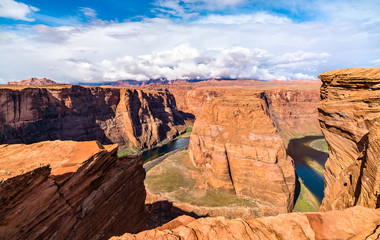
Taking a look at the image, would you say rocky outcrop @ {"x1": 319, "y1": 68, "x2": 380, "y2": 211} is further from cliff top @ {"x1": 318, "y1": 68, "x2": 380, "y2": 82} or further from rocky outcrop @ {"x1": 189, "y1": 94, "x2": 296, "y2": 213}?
rocky outcrop @ {"x1": 189, "y1": 94, "x2": 296, "y2": 213}

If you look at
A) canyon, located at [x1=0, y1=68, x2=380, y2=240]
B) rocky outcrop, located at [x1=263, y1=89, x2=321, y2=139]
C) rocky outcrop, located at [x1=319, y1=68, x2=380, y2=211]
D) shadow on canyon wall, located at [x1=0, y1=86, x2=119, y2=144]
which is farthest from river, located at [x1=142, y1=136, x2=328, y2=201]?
rocky outcrop, located at [x1=319, y1=68, x2=380, y2=211]

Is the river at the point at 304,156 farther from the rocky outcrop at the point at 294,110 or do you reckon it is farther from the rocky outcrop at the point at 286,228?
the rocky outcrop at the point at 286,228

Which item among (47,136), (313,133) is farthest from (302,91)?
(47,136)

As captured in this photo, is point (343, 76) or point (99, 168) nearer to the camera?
point (343, 76)

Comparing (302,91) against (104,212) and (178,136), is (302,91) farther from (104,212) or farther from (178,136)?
(104,212)

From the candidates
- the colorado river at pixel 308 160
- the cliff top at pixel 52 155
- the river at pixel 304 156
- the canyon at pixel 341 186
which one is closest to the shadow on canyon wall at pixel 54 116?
the river at pixel 304 156

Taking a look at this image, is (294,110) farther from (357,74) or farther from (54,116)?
(54,116)
